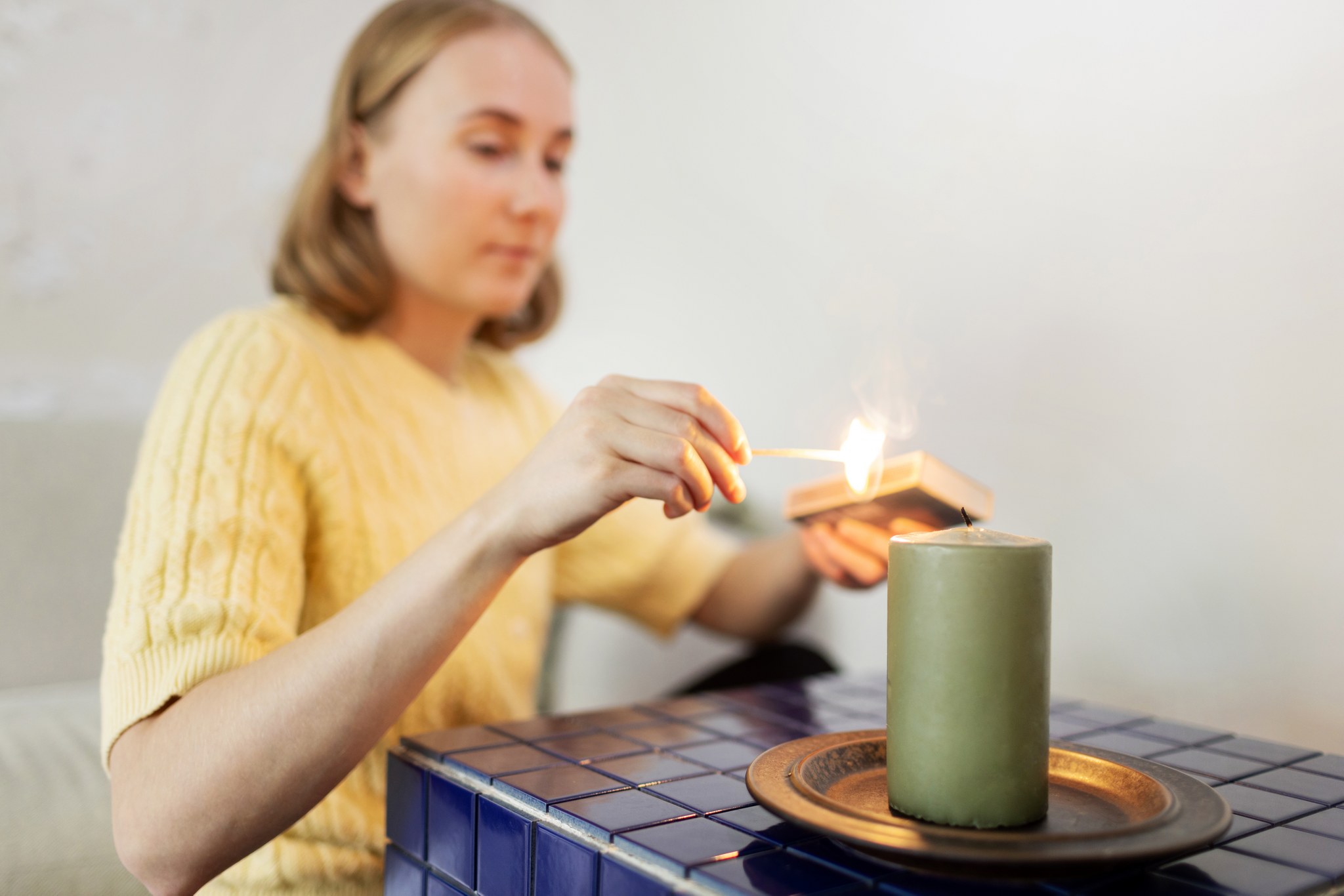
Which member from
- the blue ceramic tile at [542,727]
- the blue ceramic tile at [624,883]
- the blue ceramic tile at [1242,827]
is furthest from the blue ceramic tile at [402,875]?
the blue ceramic tile at [1242,827]

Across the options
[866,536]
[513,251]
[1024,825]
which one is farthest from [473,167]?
[1024,825]

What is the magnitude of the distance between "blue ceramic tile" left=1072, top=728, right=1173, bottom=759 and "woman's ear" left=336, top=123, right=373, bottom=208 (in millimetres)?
1057

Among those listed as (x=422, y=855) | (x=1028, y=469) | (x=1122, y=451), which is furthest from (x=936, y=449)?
(x=422, y=855)

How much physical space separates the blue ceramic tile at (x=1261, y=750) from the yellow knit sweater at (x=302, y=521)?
786mm

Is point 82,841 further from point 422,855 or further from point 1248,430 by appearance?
point 1248,430

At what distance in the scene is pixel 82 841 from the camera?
1.20 m

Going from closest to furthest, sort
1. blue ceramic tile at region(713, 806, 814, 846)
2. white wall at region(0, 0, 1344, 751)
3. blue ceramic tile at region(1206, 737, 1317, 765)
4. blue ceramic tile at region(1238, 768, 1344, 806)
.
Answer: blue ceramic tile at region(713, 806, 814, 846) < blue ceramic tile at region(1238, 768, 1344, 806) < blue ceramic tile at region(1206, 737, 1317, 765) < white wall at region(0, 0, 1344, 751)

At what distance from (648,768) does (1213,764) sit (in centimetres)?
47

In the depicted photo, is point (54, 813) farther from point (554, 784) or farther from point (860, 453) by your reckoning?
point (860, 453)

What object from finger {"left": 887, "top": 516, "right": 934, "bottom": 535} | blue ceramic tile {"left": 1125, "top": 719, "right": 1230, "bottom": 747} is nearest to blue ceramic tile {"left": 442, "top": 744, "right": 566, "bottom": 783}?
finger {"left": 887, "top": 516, "right": 934, "bottom": 535}

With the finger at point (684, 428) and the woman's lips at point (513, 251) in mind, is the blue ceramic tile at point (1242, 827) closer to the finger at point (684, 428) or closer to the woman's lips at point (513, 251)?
the finger at point (684, 428)

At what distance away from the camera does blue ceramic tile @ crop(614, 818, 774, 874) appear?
0.60m

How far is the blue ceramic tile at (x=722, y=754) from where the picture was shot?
Answer: 803mm

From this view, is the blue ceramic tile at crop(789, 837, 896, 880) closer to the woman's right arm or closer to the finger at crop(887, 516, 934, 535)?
the woman's right arm
